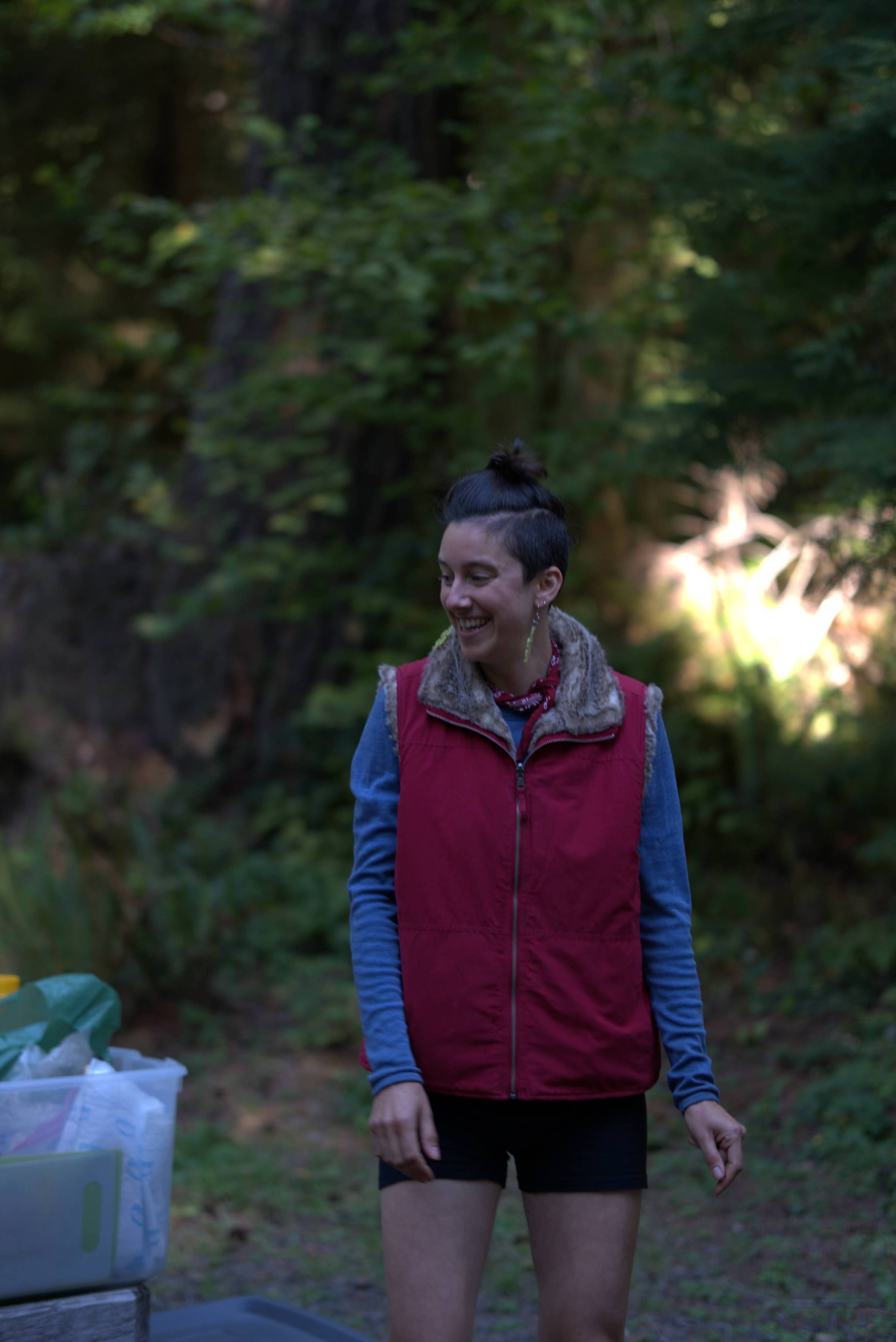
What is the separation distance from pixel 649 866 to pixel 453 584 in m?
0.63

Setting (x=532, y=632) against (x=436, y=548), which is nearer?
(x=532, y=632)

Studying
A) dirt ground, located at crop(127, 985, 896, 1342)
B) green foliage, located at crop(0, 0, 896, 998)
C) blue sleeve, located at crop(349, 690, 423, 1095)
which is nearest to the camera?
blue sleeve, located at crop(349, 690, 423, 1095)

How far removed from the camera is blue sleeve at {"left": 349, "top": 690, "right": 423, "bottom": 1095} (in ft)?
6.88

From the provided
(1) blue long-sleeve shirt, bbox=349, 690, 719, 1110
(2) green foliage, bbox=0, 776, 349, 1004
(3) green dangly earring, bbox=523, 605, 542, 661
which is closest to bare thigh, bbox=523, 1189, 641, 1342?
(1) blue long-sleeve shirt, bbox=349, 690, 719, 1110

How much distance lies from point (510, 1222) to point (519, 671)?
3.00m

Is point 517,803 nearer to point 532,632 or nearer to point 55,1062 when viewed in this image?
point 532,632

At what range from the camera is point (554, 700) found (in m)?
2.26

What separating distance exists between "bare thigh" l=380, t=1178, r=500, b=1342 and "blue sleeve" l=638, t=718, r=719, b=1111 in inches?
16.6

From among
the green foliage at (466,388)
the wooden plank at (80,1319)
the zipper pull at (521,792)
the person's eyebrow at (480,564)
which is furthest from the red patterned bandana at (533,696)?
the green foliage at (466,388)

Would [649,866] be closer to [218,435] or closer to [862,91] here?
Result: [862,91]

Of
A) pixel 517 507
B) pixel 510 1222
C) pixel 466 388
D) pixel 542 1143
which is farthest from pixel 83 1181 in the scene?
pixel 466 388

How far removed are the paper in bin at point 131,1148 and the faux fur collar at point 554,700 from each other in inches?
40.4

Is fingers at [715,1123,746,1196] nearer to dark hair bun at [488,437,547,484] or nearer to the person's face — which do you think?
the person's face

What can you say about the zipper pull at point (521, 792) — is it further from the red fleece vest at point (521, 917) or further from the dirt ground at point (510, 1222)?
the dirt ground at point (510, 1222)
